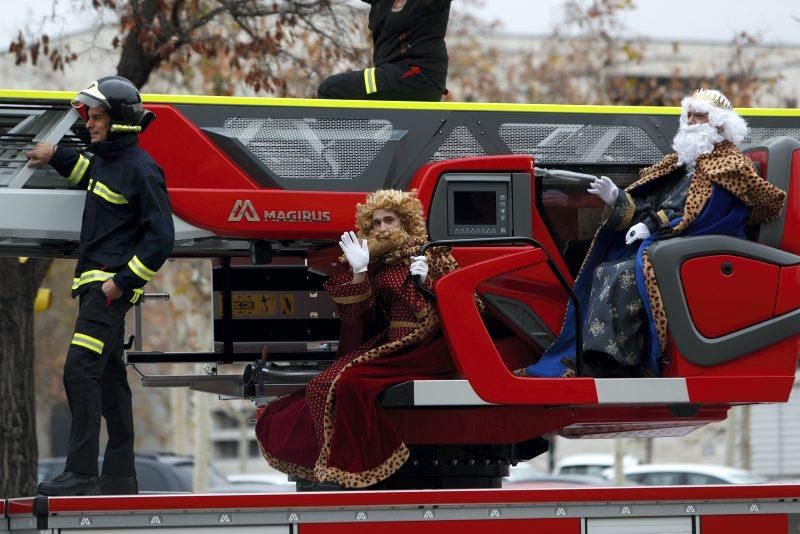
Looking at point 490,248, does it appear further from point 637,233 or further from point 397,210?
point 637,233

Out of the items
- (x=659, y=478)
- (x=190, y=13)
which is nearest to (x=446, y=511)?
(x=190, y=13)

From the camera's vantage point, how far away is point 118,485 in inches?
245

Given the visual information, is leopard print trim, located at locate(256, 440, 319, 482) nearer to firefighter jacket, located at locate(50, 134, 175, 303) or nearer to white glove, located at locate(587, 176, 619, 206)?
firefighter jacket, located at locate(50, 134, 175, 303)

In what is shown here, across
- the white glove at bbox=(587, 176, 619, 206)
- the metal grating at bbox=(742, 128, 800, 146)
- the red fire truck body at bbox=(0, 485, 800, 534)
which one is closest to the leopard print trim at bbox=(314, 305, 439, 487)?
the red fire truck body at bbox=(0, 485, 800, 534)

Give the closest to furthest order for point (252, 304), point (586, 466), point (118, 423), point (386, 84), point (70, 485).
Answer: point (70, 485), point (118, 423), point (386, 84), point (252, 304), point (586, 466)

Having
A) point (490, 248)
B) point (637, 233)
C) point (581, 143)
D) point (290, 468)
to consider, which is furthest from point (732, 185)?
point (290, 468)

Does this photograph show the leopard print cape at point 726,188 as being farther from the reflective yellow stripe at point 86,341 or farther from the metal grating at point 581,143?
the reflective yellow stripe at point 86,341

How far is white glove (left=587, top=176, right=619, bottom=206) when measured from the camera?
604cm

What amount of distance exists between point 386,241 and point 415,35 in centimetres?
140

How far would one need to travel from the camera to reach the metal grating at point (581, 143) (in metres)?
6.43

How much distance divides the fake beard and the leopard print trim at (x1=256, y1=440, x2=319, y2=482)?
1.07 m

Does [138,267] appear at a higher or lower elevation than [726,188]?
lower

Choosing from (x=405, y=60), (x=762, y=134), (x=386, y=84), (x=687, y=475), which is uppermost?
(x=405, y=60)

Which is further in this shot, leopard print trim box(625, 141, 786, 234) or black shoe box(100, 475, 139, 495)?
black shoe box(100, 475, 139, 495)
